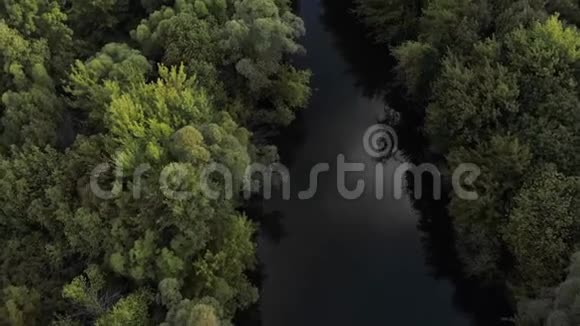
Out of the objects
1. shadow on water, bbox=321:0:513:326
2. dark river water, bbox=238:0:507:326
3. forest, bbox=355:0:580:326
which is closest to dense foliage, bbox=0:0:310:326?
dark river water, bbox=238:0:507:326

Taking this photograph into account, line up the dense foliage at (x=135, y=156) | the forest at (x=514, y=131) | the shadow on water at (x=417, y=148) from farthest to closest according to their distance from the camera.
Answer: the shadow on water at (x=417, y=148)
the forest at (x=514, y=131)
the dense foliage at (x=135, y=156)

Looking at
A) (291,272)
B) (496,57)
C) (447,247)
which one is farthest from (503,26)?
(291,272)

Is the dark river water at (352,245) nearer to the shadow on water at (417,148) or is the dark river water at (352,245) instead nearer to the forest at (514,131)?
the shadow on water at (417,148)

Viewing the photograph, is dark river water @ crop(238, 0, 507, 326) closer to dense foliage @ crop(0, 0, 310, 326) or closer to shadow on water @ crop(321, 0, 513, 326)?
shadow on water @ crop(321, 0, 513, 326)

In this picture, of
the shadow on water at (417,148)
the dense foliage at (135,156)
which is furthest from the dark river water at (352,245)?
the dense foliage at (135,156)

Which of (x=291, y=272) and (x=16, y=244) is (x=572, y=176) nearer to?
(x=291, y=272)

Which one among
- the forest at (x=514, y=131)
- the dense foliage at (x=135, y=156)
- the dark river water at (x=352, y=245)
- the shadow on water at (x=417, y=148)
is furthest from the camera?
the dark river water at (x=352, y=245)

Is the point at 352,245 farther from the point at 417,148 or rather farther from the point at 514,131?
the point at 514,131
